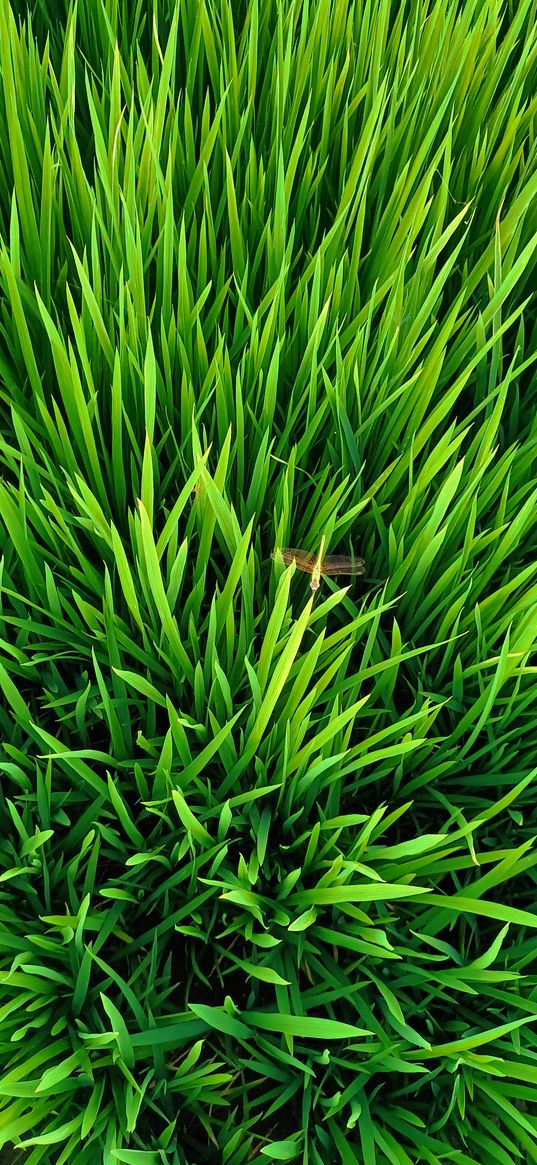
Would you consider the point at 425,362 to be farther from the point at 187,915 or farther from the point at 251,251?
the point at 187,915

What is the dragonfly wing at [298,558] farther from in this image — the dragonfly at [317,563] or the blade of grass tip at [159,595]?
the blade of grass tip at [159,595]

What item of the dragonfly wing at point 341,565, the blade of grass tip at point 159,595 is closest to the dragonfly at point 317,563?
the dragonfly wing at point 341,565

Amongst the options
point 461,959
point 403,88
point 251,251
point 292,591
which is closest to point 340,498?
point 292,591

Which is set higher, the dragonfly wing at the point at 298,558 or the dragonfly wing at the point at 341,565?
the dragonfly wing at the point at 298,558

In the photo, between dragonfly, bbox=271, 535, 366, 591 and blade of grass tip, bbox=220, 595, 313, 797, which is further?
dragonfly, bbox=271, 535, 366, 591

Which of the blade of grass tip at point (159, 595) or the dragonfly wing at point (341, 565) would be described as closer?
the blade of grass tip at point (159, 595)

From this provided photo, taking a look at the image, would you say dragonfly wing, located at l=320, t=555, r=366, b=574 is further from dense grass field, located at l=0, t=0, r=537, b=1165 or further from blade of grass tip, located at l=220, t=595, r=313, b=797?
blade of grass tip, located at l=220, t=595, r=313, b=797

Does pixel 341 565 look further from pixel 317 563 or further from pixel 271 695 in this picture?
pixel 271 695

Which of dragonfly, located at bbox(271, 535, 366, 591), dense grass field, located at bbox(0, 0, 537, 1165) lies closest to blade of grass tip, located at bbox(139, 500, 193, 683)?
dense grass field, located at bbox(0, 0, 537, 1165)
